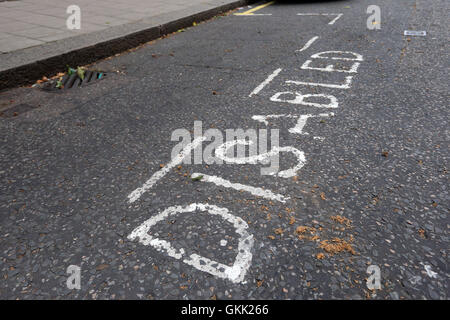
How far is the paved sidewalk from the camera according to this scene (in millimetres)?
5223

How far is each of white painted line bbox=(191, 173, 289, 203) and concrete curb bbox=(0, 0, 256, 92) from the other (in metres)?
3.03

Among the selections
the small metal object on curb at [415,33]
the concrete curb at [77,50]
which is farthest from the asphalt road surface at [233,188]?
the small metal object on curb at [415,33]

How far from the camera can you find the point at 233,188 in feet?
7.58

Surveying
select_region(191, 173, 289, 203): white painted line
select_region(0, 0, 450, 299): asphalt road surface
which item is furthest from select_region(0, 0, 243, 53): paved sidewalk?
select_region(191, 173, 289, 203): white painted line

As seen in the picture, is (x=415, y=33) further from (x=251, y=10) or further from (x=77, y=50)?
(x=77, y=50)

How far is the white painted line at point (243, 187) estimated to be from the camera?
221cm

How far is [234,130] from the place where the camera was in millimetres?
3031

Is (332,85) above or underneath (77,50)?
underneath

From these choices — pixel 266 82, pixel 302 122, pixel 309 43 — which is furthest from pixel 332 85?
pixel 309 43

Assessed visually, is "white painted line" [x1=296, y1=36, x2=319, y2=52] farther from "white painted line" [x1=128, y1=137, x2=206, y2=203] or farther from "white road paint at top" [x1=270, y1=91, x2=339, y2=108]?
"white painted line" [x1=128, y1=137, x2=206, y2=203]

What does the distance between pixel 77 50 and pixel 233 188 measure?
3.65 meters

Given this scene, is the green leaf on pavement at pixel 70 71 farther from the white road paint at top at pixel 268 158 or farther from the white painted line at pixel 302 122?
the white painted line at pixel 302 122
